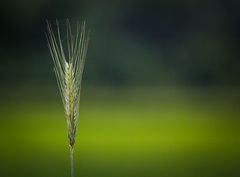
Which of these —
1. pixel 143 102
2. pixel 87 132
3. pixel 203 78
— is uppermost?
pixel 203 78

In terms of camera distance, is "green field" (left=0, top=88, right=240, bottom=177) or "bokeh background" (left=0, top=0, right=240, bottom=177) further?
"bokeh background" (left=0, top=0, right=240, bottom=177)

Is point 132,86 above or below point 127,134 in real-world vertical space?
above

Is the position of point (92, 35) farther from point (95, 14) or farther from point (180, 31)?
point (180, 31)

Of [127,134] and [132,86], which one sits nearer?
[127,134]

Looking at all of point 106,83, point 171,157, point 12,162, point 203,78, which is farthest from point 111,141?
point 203,78
